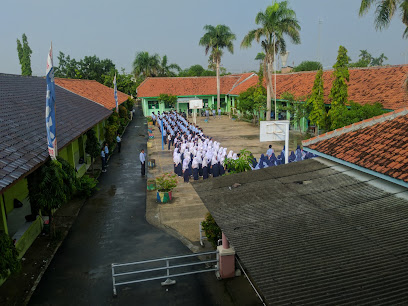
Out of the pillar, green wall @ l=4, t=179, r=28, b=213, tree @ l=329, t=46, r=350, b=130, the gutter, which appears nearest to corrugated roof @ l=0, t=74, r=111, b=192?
green wall @ l=4, t=179, r=28, b=213

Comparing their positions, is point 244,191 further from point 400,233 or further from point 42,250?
point 42,250

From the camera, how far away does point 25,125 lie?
9.63 metres

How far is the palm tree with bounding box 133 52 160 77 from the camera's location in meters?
52.4

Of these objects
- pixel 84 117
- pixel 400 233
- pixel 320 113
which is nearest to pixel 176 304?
pixel 400 233

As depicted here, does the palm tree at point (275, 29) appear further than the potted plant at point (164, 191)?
Yes

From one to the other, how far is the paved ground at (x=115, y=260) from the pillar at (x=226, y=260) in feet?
0.61

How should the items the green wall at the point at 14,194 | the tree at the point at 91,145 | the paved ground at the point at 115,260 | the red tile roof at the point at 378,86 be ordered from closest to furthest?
1. the paved ground at the point at 115,260
2. the green wall at the point at 14,194
3. the tree at the point at 91,145
4. the red tile roof at the point at 378,86

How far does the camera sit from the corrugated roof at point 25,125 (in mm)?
6855

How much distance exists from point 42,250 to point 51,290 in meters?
1.95

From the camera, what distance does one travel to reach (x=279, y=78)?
1321 inches

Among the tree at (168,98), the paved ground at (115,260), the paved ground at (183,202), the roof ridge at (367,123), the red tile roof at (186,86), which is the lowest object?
the paved ground at (115,260)

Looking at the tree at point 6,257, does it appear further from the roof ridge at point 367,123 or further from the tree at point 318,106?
the tree at point 318,106

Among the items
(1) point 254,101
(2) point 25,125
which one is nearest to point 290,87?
(1) point 254,101

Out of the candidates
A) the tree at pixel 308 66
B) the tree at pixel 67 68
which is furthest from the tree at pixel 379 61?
the tree at pixel 67 68
